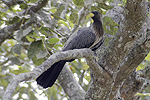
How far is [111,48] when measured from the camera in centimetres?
248

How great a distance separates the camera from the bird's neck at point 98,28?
3.03 metres

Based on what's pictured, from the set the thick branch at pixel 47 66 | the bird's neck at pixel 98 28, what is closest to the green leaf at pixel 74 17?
the bird's neck at pixel 98 28

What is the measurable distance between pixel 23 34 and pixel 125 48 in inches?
39.1

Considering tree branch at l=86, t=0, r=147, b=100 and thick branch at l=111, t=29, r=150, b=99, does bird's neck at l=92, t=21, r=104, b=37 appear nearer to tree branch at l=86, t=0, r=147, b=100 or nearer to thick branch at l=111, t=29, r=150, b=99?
thick branch at l=111, t=29, r=150, b=99

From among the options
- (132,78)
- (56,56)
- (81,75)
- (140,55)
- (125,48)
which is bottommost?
(81,75)

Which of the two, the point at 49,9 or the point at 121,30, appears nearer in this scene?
the point at 121,30

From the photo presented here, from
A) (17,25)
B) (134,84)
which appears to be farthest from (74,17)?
(134,84)

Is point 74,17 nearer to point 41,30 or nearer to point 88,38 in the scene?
point 88,38

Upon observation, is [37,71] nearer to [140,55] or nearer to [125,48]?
[125,48]

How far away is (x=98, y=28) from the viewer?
10.1 ft

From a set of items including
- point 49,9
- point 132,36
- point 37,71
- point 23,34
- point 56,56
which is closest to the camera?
point 37,71

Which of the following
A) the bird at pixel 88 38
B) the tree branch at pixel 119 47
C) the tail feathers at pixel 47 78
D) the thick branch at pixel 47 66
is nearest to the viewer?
the thick branch at pixel 47 66

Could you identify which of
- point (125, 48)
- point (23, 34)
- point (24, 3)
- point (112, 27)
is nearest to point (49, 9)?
point (24, 3)

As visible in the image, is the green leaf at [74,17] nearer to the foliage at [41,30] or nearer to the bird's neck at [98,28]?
the foliage at [41,30]
